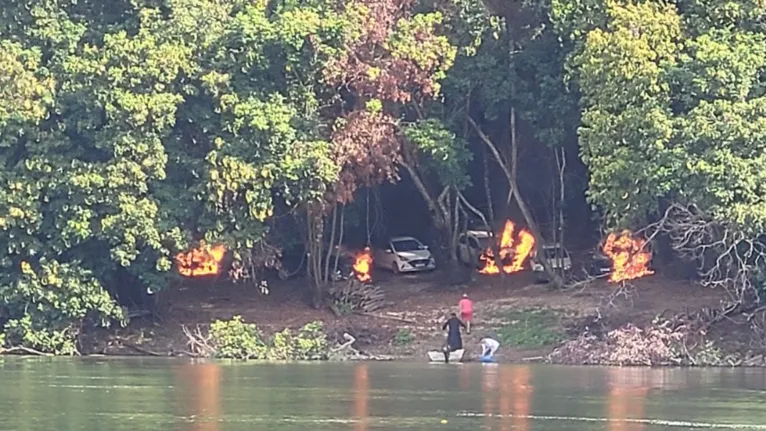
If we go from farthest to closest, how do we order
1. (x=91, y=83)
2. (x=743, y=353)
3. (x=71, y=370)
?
(x=91, y=83)
(x=743, y=353)
(x=71, y=370)

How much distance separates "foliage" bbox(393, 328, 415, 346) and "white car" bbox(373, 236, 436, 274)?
27.8ft

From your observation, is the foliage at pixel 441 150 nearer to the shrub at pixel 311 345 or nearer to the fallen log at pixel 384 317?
the fallen log at pixel 384 317

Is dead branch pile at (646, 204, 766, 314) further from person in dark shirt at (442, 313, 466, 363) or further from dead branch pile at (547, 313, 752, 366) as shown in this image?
person in dark shirt at (442, 313, 466, 363)

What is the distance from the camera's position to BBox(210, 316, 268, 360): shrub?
3581cm

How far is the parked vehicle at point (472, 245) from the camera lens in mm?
43469

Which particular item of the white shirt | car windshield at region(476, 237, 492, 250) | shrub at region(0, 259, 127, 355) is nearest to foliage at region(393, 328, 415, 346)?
the white shirt

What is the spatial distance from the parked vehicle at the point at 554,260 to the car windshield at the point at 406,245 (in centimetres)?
547

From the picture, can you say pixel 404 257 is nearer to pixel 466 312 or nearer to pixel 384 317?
pixel 384 317

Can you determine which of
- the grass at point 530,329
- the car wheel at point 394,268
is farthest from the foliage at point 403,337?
the car wheel at point 394,268

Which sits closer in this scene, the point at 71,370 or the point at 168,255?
the point at 71,370

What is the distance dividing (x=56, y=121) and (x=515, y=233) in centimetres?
1328

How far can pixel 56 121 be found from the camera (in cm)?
3709

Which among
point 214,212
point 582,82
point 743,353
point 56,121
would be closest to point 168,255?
point 214,212

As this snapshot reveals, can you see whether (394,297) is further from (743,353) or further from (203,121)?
(743,353)
